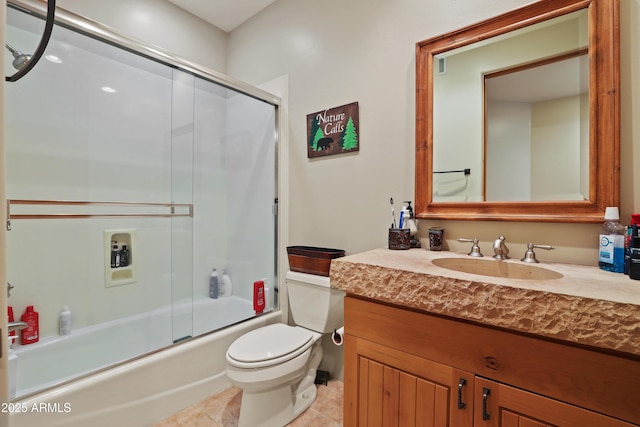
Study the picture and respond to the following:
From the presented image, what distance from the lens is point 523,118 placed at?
1.20 m

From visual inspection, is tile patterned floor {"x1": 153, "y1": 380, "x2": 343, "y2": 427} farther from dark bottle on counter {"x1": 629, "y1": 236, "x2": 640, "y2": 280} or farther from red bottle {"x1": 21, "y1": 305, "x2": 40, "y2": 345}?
dark bottle on counter {"x1": 629, "y1": 236, "x2": 640, "y2": 280}

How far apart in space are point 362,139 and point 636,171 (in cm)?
110

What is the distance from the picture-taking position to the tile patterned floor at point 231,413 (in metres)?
1.43

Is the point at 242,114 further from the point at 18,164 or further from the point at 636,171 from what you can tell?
the point at 636,171

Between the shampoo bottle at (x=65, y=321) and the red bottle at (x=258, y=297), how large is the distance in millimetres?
1055

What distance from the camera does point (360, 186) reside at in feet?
5.41

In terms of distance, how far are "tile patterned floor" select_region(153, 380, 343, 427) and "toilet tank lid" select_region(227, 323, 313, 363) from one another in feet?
1.20

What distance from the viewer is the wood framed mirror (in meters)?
1.02

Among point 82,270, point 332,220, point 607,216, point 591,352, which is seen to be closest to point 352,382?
point 591,352

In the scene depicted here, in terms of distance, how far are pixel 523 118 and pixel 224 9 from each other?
7.08ft

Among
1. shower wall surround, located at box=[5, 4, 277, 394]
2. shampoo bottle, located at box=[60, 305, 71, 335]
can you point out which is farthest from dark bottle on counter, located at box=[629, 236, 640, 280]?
shampoo bottle, located at box=[60, 305, 71, 335]

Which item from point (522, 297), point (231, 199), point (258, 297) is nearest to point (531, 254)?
point (522, 297)

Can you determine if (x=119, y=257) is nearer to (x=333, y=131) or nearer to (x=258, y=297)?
(x=258, y=297)

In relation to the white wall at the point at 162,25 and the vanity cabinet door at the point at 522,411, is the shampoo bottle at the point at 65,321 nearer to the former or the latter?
the white wall at the point at 162,25
